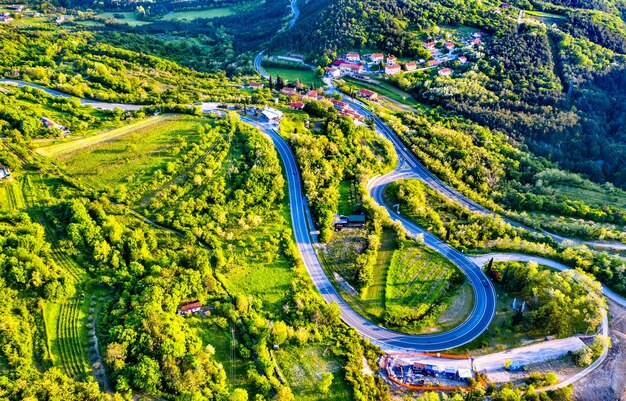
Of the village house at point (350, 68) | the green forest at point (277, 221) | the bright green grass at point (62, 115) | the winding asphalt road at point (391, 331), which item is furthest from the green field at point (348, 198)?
the village house at point (350, 68)

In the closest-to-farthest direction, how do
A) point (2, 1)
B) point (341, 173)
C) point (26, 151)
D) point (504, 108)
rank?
point (26, 151), point (341, 173), point (504, 108), point (2, 1)

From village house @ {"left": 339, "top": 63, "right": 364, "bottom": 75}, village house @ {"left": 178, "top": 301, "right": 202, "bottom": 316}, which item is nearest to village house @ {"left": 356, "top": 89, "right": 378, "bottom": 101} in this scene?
village house @ {"left": 339, "top": 63, "right": 364, "bottom": 75}

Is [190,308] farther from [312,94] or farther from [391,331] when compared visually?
[312,94]

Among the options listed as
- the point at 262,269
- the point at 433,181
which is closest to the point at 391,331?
the point at 262,269

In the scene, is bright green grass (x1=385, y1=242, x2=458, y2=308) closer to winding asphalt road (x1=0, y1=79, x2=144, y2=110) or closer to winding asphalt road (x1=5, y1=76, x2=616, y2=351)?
winding asphalt road (x1=5, y1=76, x2=616, y2=351)

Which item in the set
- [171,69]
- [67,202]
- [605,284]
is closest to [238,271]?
[67,202]

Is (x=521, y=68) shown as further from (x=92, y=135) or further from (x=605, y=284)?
(x=92, y=135)
